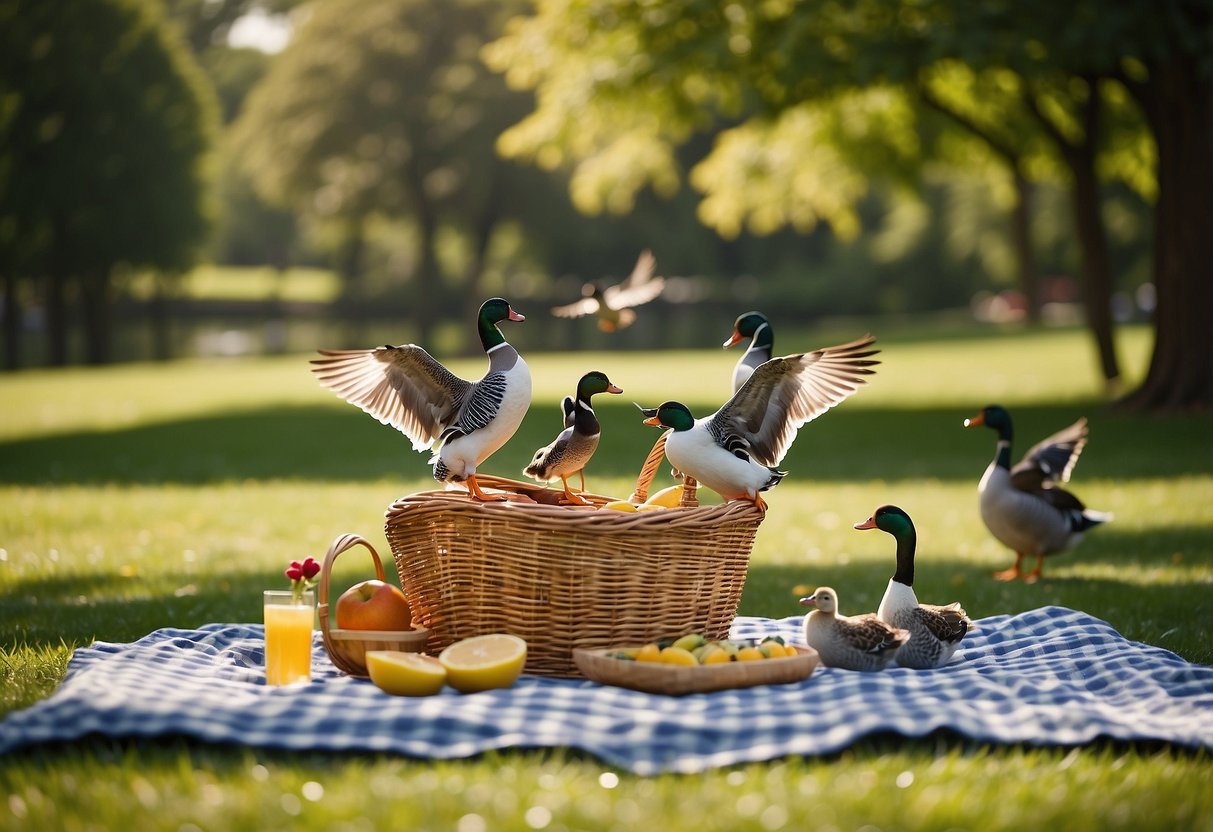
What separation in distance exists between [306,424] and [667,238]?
36.1 meters

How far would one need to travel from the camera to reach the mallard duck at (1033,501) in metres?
8.66

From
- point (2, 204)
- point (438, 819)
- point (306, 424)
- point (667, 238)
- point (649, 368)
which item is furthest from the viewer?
point (667, 238)

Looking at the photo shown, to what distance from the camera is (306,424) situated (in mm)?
22438

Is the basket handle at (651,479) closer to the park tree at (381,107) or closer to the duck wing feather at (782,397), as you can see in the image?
the duck wing feather at (782,397)

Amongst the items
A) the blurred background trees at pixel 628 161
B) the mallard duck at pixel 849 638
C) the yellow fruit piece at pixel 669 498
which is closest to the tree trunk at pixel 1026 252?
the blurred background trees at pixel 628 161

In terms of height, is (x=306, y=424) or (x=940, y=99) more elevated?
(x=940, y=99)

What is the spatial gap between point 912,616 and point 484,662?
191 centimetres

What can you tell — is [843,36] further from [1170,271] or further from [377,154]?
[377,154]

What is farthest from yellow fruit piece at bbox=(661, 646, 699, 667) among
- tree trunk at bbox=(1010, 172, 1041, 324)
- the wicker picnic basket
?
tree trunk at bbox=(1010, 172, 1041, 324)

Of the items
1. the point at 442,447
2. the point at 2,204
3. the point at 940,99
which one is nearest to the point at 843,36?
the point at 940,99

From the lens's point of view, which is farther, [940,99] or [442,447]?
[940,99]

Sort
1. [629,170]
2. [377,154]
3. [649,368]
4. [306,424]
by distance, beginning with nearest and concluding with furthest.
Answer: [306,424], [629,170], [649,368], [377,154]

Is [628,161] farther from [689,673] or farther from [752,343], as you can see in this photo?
[689,673]

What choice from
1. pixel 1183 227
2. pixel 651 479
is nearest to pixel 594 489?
pixel 651 479
